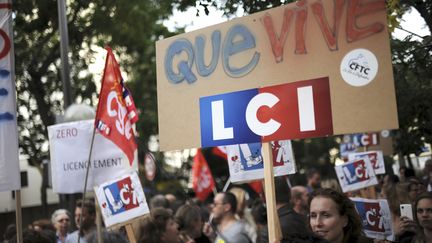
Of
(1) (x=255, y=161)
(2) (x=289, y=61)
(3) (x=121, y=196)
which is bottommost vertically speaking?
(3) (x=121, y=196)

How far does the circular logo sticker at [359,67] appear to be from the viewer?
336 centimetres

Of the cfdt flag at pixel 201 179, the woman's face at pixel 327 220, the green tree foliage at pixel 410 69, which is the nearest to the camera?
the woman's face at pixel 327 220

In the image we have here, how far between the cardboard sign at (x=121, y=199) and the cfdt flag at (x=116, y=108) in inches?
18.1

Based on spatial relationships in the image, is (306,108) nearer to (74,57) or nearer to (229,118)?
(229,118)

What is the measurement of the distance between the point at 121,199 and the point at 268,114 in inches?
105

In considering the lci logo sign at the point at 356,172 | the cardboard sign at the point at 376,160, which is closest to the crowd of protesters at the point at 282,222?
the lci logo sign at the point at 356,172

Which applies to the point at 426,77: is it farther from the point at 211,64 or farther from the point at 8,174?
the point at 8,174

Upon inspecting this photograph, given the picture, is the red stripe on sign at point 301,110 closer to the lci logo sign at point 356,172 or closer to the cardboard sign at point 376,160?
the lci logo sign at point 356,172

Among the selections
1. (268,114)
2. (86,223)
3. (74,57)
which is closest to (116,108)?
(86,223)

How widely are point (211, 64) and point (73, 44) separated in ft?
36.9

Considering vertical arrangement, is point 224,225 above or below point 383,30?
below

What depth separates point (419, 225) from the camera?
4.89 meters

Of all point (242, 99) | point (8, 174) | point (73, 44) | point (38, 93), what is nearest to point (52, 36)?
point (73, 44)

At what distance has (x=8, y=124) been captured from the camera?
15.4 feet
